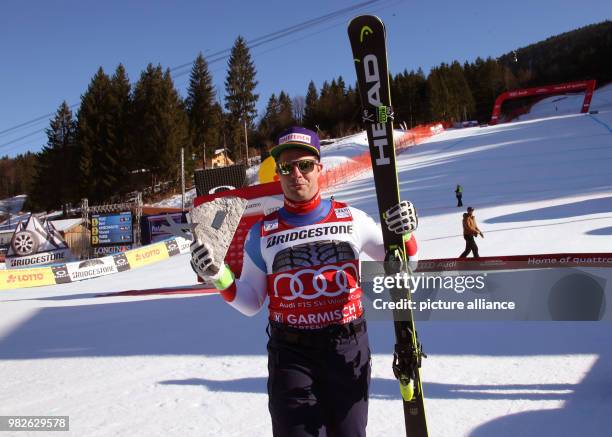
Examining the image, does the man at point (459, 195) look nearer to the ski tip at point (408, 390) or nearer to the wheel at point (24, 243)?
the ski tip at point (408, 390)

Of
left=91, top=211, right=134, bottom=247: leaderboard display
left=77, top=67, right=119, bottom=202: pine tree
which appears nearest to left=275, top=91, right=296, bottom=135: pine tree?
left=77, top=67, right=119, bottom=202: pine tree

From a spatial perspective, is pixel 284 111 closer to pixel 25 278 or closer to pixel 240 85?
pixel 240 85

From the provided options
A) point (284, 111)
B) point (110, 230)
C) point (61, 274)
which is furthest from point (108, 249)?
point (284, 111)

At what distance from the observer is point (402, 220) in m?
2.51

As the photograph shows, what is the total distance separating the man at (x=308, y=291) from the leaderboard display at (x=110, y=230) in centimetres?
2248

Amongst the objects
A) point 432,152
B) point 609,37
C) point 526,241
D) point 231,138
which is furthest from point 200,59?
point 609,37

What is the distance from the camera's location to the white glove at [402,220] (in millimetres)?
2502

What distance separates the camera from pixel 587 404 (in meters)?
3.66

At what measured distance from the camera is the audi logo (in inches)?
88.8

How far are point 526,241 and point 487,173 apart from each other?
15303 mm

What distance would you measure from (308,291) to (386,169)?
1.13 meters

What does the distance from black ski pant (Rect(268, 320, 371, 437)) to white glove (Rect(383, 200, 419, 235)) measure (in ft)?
Result: 2.00

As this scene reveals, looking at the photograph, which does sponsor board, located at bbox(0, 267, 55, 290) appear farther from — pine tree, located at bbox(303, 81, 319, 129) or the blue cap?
pine tree, located at bbox(303, 81, 319, 129)

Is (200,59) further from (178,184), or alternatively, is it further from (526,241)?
(526,241)
